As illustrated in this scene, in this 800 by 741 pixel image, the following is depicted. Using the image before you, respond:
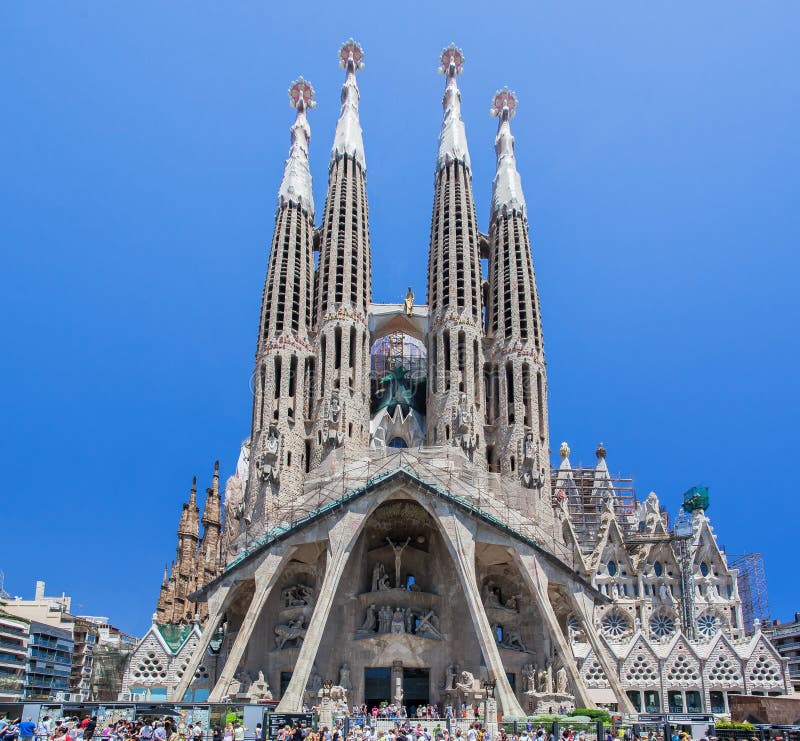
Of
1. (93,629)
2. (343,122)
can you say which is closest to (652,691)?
(343,122)

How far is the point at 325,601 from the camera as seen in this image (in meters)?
41.3

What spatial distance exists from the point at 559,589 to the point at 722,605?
61.6 feet

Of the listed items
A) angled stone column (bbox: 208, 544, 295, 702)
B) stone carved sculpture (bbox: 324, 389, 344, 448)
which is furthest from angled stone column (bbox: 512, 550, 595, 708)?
stone carved sculpture (bbox: 324, 389, 344, 448)

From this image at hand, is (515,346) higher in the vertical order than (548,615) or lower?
higher

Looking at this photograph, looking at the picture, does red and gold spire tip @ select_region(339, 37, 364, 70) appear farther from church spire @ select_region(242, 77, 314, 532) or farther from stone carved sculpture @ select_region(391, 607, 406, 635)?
stone carved sculpture @ select_region(391, 607, 406, 635)

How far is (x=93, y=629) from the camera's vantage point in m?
86.6

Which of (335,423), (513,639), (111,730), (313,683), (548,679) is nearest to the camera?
(111,730)

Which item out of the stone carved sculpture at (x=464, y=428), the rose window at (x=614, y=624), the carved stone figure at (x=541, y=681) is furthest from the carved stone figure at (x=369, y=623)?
the rose window at (x=614, y=624)

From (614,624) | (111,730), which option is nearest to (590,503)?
(614,624)

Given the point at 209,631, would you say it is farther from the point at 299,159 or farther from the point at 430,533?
the point at 299,159

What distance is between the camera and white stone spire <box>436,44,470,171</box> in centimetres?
6047

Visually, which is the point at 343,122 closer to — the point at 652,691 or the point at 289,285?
the point at 289,285

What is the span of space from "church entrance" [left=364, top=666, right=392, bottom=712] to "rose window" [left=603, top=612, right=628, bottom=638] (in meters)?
18.9

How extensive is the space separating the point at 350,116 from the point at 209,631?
3868 cm
